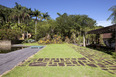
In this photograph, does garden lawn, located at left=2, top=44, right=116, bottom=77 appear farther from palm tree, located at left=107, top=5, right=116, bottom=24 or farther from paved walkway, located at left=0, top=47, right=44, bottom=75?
palm tree, located at left=107, top=5, right=116, bottom=24

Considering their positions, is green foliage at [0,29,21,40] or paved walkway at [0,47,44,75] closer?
paved walkway at [0,47,44,75]

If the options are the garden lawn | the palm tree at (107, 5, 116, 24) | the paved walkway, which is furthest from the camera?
the palm tree at (107, 5, 116, 24)

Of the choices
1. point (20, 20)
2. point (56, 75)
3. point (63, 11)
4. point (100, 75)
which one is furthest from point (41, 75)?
point (20, 20)

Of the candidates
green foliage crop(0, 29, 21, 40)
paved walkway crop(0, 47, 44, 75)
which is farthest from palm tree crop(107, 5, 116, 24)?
green foliage crop(0, 29, 21, 40)

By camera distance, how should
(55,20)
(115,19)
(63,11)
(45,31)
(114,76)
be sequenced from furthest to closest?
(63,11), (55,20), (45,31), (115,19), (114,76)

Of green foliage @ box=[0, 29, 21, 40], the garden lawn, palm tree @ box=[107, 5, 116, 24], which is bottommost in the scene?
the garden lawn

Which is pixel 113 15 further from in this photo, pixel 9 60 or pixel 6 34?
pixel 6 34

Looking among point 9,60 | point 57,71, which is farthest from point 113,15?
point 9,60

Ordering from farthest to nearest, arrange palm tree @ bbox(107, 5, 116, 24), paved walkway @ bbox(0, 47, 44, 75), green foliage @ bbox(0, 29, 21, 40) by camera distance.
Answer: green foliage @ bbox(0, 29, 21, 40)
palm tree @ bbox(107, 5, 116, 24)
paved walkway @ bbox(0, 47, 44, 75)

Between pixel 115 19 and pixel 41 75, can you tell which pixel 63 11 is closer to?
pixel 115 19

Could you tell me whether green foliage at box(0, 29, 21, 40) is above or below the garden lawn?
above

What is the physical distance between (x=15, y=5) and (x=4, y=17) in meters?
6.35

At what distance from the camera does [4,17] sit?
29344 mm

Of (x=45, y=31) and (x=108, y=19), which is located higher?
(x=108, y=19)
